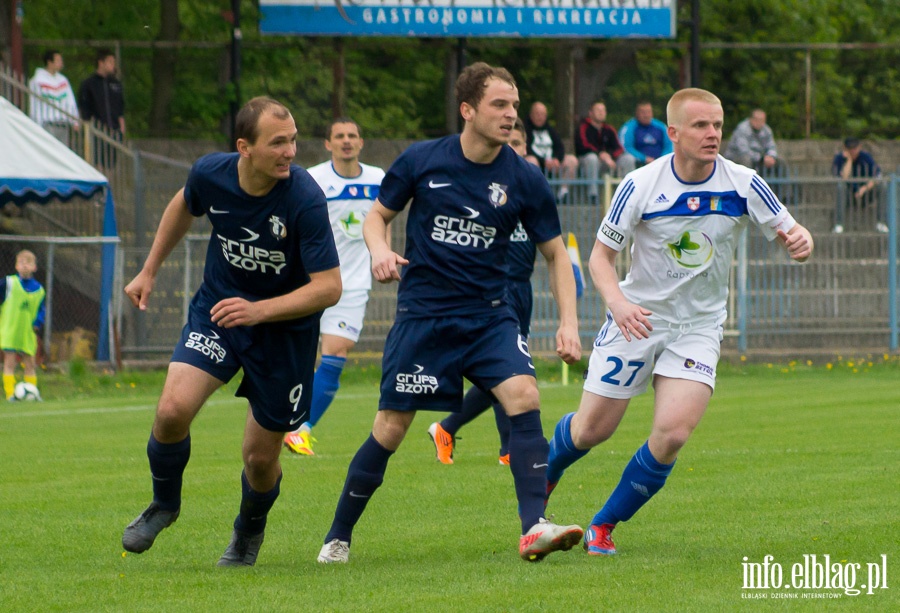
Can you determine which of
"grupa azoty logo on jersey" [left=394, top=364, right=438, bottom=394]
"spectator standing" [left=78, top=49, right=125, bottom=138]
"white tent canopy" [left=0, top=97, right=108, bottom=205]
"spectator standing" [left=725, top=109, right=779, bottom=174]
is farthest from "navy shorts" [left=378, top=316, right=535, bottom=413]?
"spectator standing" [left=725, top=109, right=779, bottom=174]

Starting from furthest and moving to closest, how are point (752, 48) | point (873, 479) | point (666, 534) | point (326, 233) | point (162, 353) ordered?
point (752, 48)
point (162, 353)
point (873, 479)
point (666, 534)
point (326, 233)

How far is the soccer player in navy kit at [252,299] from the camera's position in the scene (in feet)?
20.8

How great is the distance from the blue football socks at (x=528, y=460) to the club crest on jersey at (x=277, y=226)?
4.39 feet

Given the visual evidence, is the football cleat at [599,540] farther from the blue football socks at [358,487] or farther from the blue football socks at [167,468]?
the blue football socks at [167,468]

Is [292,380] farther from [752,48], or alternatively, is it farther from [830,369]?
[752,48]

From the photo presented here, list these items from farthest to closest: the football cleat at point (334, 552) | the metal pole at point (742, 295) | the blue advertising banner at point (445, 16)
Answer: the blue advertising banner at point (445, 16) < the metal pole at point (742, 295) < the football cleat at point (334, 552)

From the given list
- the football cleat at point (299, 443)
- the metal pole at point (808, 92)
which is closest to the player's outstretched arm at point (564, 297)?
the football cleat at point (299, 443)

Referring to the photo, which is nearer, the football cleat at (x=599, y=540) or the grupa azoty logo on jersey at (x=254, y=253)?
the grupa azoty logo on jersey at (x=254, y=253)

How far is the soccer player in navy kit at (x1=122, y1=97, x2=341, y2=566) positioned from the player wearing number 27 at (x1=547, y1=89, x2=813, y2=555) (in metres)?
1.41

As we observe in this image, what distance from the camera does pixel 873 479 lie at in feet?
29.8

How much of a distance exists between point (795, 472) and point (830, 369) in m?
11.5

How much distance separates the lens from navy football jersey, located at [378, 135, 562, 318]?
681 centimetres

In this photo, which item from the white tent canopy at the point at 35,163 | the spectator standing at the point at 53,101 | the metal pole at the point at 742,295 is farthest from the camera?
the metal pole at the point at 742,295

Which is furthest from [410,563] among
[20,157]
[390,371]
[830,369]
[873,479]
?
[830,369]
